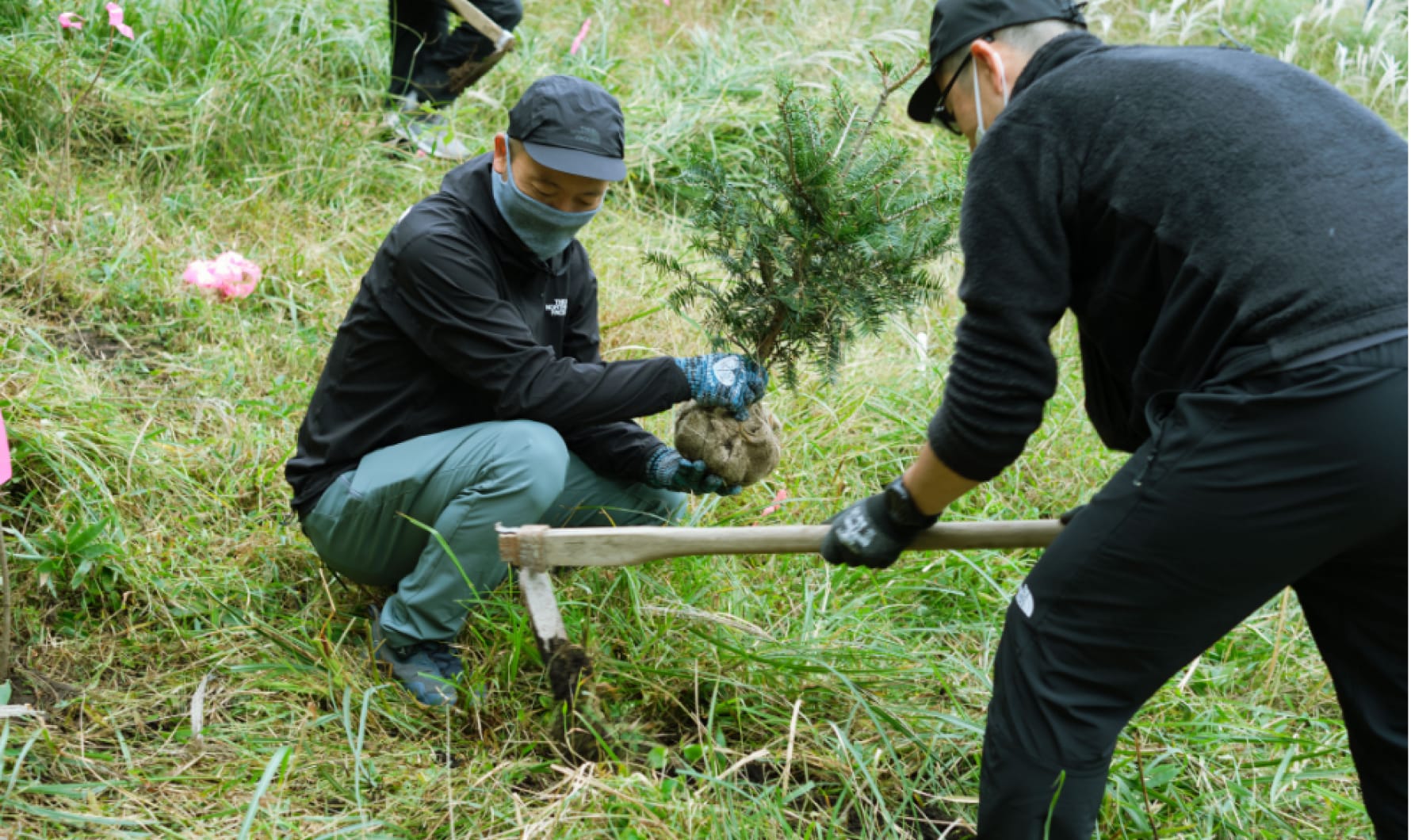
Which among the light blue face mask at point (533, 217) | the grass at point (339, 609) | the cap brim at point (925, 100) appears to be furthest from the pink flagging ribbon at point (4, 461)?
the cap brim at point (925, 100)

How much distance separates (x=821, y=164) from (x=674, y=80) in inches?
151

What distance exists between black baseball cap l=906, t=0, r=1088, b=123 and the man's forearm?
692 mm

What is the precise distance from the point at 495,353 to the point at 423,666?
2.50ft

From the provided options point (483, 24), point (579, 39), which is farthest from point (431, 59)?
point (579, 39)

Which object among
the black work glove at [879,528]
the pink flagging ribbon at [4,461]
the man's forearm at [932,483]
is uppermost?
the man's forearm at [932,483]

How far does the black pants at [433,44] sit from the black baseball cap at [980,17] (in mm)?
3817

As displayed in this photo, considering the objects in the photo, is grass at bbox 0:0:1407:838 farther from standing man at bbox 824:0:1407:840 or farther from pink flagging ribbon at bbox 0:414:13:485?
standing man at bbox 824:0:1407:840

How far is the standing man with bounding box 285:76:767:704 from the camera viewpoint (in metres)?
2.56

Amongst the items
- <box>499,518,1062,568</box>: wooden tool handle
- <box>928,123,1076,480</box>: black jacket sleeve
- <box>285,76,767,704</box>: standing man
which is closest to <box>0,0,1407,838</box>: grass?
<box>285,76,767,704</box>: standing man

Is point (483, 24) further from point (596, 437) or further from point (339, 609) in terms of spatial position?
point (339, 609)

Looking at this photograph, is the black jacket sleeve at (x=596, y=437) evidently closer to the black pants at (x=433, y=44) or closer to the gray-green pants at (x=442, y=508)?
the gray-green pants at (x=442, y=508)

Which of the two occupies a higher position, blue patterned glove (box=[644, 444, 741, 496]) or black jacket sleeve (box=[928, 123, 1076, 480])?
black jacket sleeve (box=[928, 123, 1076, 480])

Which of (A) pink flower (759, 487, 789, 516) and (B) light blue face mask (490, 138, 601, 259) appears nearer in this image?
(B) light blue face mask (490, 138, 601, 259)

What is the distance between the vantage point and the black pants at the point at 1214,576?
155cm
